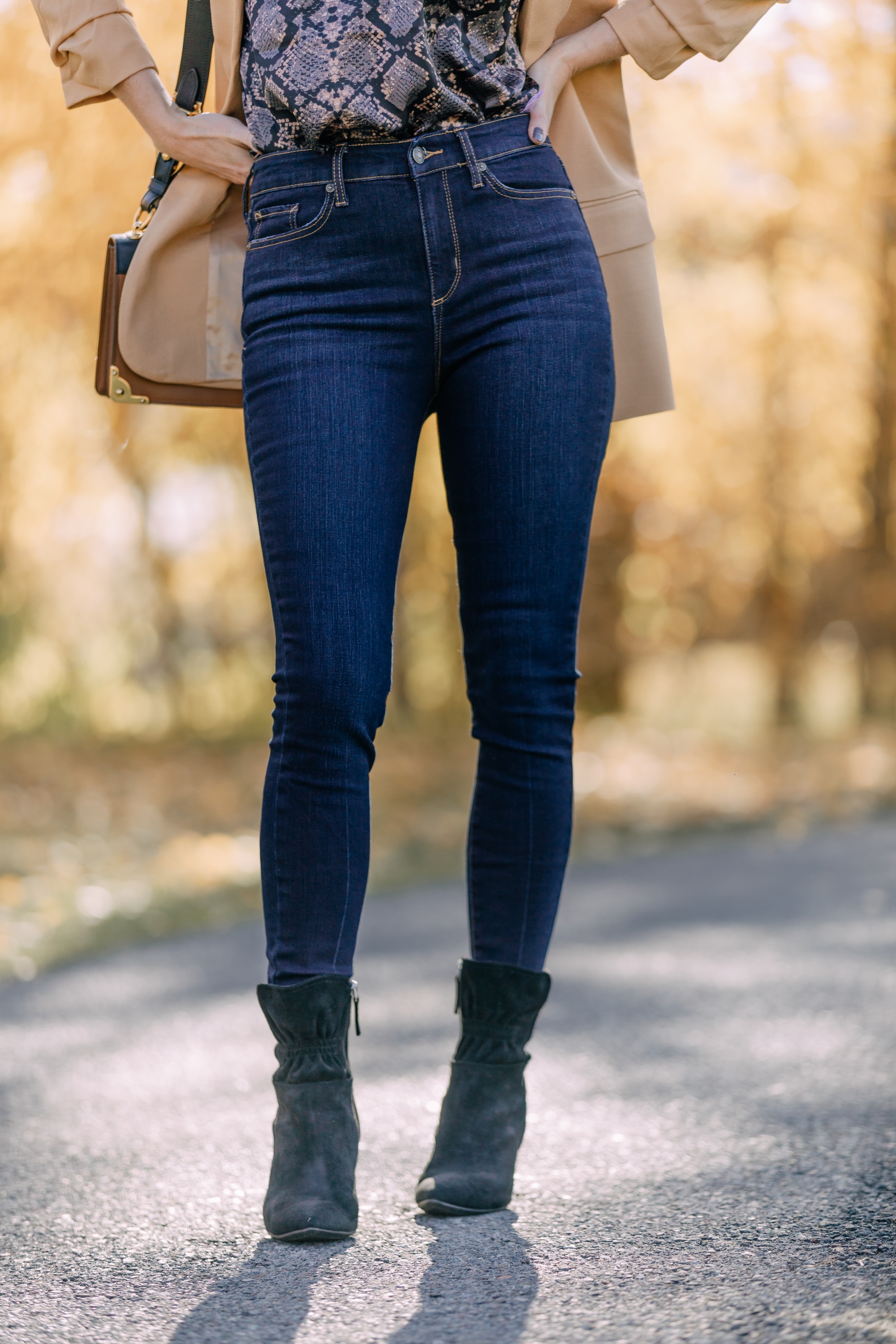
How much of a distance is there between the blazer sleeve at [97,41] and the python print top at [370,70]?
6.8 inches

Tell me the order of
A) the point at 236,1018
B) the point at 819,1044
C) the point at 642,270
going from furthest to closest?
1. the point at 236,1018
2. the point at 819,1044
3. the point at 642,270

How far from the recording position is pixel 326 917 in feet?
4.82

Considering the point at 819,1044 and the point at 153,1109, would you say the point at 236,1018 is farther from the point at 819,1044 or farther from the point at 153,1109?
the point at 819,1044

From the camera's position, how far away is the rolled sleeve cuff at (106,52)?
1.64 m

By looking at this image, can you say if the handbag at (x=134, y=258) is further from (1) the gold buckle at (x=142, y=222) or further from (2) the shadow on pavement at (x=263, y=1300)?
(2) the shadow on pavement at (x=263, y=1300)

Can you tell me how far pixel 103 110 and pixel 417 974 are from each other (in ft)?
15.8

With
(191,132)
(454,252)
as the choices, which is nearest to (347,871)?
(454,252)

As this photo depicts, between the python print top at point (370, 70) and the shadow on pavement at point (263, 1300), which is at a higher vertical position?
the python print top at point (370, 70)

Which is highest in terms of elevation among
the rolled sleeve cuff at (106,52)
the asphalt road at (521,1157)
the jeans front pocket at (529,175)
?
the rolled sleeve cuff at (106,52)

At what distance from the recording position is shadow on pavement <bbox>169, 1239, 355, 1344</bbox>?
1217 millimetres

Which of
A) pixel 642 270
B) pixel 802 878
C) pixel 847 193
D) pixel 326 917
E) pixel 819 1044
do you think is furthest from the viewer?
pixel 847 193

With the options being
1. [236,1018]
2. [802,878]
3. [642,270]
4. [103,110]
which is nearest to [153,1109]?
[236,1018]

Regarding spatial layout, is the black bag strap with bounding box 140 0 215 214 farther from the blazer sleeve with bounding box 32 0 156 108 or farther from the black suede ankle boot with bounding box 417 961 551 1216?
the black suede ankle boot with bounding box 417 961 551 1216

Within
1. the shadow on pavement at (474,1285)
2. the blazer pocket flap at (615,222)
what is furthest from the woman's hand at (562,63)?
the shadow on pavement at (474,1285)
